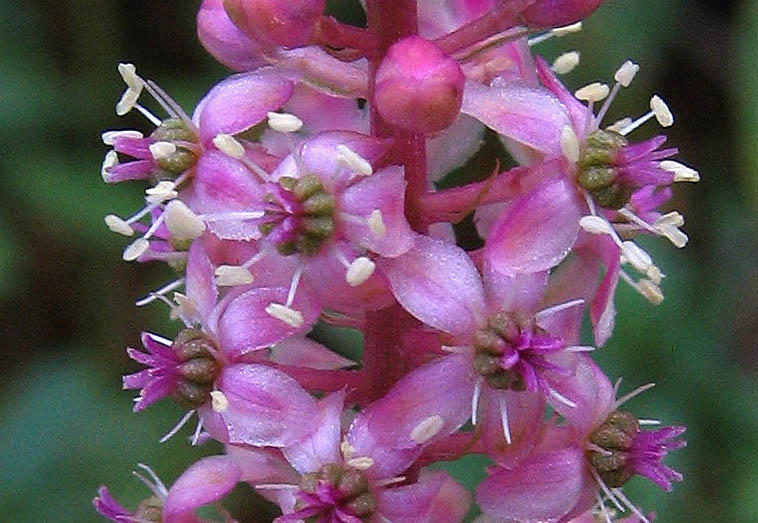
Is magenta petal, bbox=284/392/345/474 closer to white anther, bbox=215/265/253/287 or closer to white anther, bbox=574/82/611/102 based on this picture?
white anther, bbox=215/265/253/287

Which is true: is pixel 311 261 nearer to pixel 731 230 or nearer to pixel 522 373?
pixel 522 373

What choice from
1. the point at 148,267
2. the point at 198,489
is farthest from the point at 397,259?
the point at 148,267

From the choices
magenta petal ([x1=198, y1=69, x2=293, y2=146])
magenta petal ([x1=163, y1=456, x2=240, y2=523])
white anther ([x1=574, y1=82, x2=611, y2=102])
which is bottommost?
magenta petal ([x1=163, y1=456, x2=240, y2=523])

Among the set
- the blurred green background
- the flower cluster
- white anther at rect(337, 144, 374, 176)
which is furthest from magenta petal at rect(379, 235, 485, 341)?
the blurred green background

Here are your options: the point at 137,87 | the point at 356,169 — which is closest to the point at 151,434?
the point at 137,87

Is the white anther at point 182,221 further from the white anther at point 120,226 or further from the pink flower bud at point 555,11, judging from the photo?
the pink flower bud at point 555,11

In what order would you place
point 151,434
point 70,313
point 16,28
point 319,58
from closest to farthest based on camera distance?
point 319,58 → point 151,434 → point 16,28 → point 70,313
